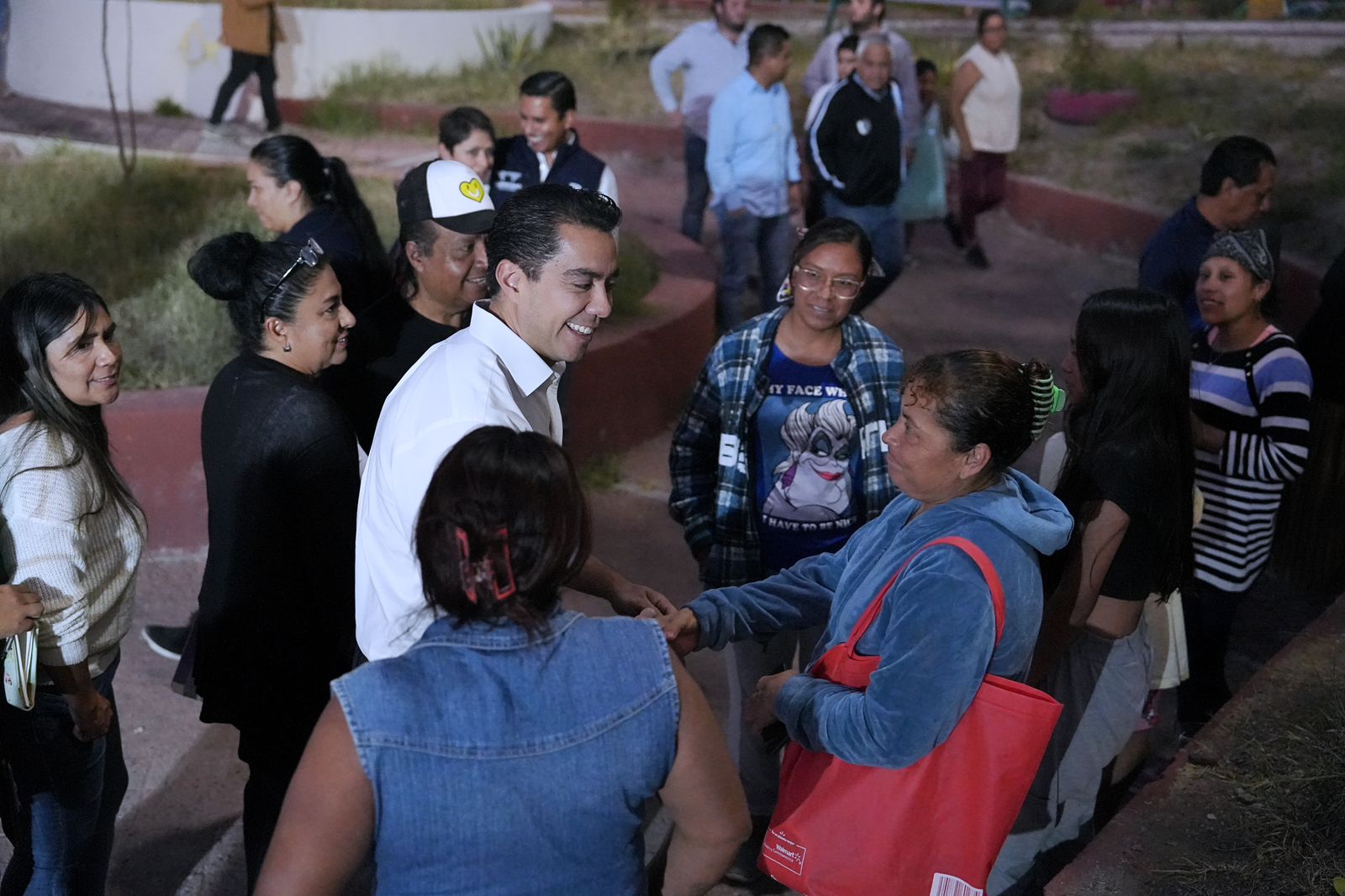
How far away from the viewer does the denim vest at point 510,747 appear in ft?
5.59

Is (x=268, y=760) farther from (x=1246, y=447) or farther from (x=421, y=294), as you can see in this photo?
(x=1246, y=447)

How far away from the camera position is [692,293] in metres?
6.86

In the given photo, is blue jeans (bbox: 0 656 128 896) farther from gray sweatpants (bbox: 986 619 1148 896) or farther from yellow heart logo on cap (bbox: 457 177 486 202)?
gray sweatpants (bbox: 986 619 1148 896)

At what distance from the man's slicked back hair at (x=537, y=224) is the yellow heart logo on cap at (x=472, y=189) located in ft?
3.81

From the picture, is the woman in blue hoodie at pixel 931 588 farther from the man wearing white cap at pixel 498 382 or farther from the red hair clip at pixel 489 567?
the red hair clip at pixel 489 567

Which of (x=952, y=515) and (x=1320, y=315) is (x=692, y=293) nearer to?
(x=1320, y=315)

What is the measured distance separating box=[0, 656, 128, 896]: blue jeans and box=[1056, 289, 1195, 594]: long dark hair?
2.21 m

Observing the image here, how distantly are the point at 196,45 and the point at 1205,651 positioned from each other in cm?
→ 1086

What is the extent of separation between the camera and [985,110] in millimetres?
9188

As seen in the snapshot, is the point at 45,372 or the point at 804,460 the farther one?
the point at 804,460

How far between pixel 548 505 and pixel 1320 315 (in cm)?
395

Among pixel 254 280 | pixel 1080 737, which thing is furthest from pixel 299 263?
pixel 1080 737

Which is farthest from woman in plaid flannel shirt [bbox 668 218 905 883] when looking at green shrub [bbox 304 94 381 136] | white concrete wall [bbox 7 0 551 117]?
green shrub [bbox 304 94 381 136]

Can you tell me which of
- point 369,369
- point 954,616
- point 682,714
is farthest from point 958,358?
point 369,369
